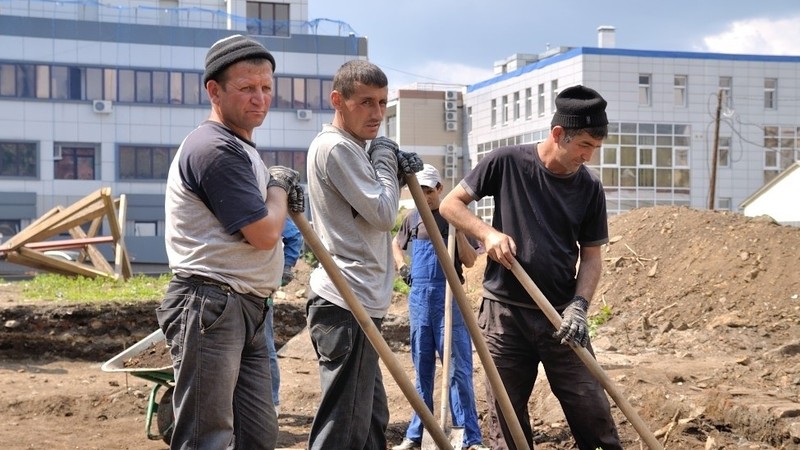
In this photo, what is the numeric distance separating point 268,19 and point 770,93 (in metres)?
25.3

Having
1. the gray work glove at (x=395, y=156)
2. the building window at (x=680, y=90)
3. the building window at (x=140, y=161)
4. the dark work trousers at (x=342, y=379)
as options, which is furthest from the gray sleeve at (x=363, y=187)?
the building window at (x=680, y=90)

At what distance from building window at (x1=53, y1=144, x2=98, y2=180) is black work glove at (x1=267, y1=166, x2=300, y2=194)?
39933 mm

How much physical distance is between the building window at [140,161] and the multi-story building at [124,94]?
1.6 inches

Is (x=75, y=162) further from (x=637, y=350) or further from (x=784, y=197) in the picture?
(x=637, y=350)

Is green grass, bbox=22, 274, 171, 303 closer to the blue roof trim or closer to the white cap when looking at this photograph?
the white cap

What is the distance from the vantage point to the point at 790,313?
12977 millimetres

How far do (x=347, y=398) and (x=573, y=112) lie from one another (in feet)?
5.51

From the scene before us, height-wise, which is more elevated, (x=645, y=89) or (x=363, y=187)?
(x=645, y=89)

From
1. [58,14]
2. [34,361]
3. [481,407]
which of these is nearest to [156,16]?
[58,14]

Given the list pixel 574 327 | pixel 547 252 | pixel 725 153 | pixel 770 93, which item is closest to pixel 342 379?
pixel 574 327

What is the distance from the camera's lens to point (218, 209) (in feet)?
12.5

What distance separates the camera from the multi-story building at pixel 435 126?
202 feet

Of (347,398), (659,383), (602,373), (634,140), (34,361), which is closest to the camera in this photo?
(347,398)

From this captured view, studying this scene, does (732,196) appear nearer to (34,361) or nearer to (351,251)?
(34,361)
